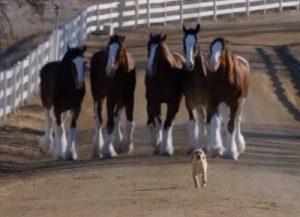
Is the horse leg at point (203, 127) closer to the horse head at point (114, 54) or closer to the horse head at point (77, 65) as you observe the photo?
the horse head at point (114, 54)

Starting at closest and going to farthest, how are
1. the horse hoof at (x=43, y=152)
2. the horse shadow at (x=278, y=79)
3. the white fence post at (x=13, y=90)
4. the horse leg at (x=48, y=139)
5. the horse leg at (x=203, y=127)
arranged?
the horse leg at (x=203, y=127), the horse leg at (x=48, y=139), the horse hoof at (x=43, y=152), the white fence post at (x=13, y=90), the horse shadow at (x=278, y=79)

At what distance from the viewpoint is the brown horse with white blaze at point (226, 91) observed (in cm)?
2334

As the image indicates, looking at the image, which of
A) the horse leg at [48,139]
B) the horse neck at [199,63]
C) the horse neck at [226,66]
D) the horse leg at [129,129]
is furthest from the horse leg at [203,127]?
the horse leg at [48,139]

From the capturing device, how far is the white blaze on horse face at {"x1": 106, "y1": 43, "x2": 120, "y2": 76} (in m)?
24.3

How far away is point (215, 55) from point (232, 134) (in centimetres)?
154

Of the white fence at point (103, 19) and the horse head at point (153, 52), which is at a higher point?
the horse head at point (153, 52)

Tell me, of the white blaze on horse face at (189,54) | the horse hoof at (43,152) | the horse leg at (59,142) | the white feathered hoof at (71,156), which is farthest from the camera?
the horse hoof at (43,152)

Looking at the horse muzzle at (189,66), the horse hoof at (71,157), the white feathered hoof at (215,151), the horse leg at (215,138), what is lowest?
the horse hoof at (71,157)

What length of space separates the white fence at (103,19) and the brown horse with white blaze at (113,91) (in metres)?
6.63

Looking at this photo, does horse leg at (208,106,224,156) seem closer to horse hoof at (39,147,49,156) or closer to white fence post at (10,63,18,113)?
horse hoof at (39,147,49,156)

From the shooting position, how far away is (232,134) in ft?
77.7

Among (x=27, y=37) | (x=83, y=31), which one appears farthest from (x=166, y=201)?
(x=27, y=37)

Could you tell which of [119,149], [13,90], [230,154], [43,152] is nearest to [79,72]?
[119,149]

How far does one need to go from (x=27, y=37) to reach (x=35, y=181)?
3539 cm
